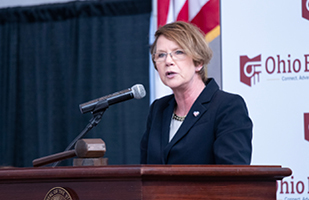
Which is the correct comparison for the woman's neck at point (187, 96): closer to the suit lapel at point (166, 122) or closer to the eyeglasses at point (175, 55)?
the suit lapel at point (166, 122)

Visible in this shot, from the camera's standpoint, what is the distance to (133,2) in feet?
12.5

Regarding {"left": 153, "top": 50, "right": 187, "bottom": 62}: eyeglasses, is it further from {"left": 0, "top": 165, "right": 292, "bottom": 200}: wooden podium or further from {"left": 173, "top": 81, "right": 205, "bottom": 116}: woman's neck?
{"left": 0, "top": 165, "right": 292, "bottom": 200}: wooden podium

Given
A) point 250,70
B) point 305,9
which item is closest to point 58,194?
point 250,70

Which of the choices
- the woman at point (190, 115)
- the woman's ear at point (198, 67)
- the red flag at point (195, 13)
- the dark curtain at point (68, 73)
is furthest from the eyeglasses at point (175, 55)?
the dark curtain at point (68, 73)

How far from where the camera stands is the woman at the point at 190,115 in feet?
4.75

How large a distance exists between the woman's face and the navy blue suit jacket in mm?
108

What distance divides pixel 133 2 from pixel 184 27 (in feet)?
7.32

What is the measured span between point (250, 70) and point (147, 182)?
176 cm

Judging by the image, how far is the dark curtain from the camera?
3760 millimetres

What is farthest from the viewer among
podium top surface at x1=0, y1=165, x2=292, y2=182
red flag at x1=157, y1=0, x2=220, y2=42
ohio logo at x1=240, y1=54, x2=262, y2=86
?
red flag at x1=157, y1=0, x2=220, y2=42

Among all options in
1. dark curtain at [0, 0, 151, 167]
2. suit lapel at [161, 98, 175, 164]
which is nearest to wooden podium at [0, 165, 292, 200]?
suit lapel at [161, 98, 175, 164]

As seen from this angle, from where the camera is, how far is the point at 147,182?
34.3 inches

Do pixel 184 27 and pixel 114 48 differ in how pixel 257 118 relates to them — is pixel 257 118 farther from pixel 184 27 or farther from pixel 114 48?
pixel 114 48


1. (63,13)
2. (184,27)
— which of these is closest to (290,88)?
(184,27)
